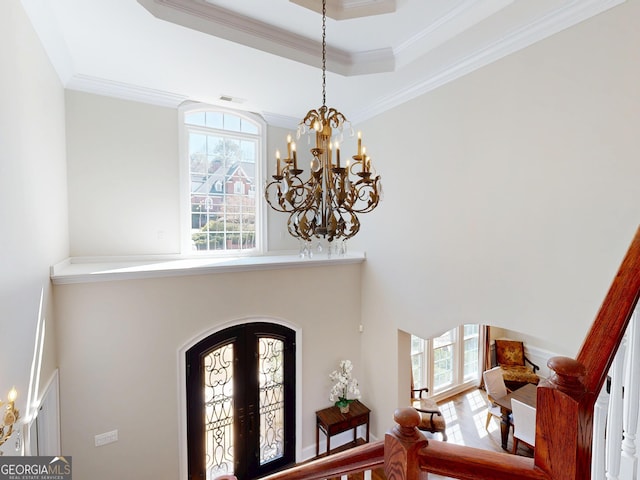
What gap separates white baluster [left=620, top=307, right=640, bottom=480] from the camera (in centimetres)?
84

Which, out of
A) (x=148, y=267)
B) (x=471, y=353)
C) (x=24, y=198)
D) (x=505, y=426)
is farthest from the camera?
(x=471, y=353)

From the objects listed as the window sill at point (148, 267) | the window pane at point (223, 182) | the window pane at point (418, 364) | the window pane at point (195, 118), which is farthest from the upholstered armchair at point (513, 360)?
the window pane at point (195, 118)

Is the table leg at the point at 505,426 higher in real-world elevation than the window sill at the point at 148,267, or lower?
lower

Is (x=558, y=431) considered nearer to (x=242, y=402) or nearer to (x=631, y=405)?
(x=631, y=405)

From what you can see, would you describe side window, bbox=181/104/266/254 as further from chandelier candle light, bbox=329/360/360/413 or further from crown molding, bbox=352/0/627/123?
chandelier candle light, bbox=329/360/360/413

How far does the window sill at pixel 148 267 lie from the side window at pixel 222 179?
1.24 ft

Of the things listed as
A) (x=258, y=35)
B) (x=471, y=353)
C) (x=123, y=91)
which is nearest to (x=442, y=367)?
(x=471, y=353)

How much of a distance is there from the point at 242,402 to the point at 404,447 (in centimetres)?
366

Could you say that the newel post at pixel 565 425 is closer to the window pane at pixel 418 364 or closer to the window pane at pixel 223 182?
the window pane at pixel 223 182

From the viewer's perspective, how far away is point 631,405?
854 millimetres

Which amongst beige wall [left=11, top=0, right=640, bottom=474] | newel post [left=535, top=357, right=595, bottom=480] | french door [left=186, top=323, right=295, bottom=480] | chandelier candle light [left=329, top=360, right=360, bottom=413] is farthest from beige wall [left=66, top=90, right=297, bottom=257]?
newel post [left=535, top=357, right=595, bottom=480]

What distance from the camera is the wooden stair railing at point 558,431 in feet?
1.94

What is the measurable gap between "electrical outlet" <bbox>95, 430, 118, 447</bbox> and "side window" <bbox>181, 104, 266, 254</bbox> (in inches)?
85.5

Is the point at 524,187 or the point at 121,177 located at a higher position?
the point at 121,177
